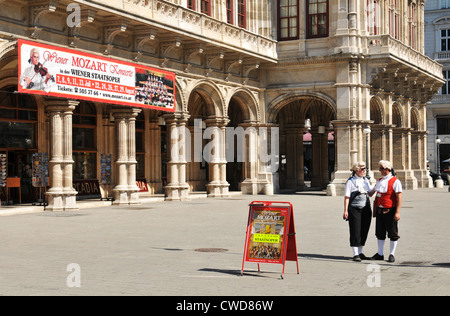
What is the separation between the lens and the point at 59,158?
76.6 ft

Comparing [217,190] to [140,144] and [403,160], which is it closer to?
[140,144]

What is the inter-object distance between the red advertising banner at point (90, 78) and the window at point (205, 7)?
4.09 m

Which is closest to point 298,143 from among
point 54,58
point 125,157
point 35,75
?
point 125,157

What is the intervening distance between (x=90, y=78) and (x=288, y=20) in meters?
14.9

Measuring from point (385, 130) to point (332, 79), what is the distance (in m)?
5.89

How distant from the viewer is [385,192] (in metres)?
12.0

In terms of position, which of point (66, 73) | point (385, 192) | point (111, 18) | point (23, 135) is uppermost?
point (111, 18)

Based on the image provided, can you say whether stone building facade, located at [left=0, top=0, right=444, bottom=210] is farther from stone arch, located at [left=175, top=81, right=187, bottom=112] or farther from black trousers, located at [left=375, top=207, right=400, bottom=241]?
black trousers, located at [left=375, top=207, right=400, bottom=241]

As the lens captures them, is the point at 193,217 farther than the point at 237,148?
No

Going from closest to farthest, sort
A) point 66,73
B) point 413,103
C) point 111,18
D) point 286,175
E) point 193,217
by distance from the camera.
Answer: point 193,217 < point 66,73 < point 111,18 < point 286,175 < point 413,103

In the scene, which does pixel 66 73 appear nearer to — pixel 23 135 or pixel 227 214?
pixel 23 135

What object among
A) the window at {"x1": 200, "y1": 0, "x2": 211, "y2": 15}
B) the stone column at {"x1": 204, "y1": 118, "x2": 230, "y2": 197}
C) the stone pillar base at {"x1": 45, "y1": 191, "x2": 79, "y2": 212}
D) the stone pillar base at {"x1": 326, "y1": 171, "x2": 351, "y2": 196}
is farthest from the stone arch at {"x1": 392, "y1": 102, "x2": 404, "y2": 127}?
the stone pillar base at {"x1": 45, "y1": 191, "x2": 79, "y2": 212}

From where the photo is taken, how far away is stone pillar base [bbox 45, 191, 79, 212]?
76.0ft
